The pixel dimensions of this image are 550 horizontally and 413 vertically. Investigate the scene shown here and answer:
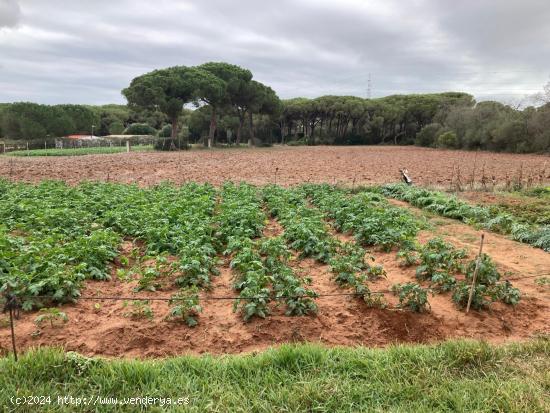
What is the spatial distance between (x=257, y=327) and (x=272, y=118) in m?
54.0

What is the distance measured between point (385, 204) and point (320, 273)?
6334 millimetres

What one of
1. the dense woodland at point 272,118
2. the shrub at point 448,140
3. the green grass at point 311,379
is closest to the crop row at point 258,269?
the green grass at point 311,379

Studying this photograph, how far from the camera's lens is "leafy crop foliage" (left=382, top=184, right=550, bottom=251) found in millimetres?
9328

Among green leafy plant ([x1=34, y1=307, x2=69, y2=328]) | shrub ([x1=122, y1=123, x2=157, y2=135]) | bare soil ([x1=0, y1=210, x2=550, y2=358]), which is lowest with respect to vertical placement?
bare soil ([x1=0, y1=210, x2=550, y2=358])

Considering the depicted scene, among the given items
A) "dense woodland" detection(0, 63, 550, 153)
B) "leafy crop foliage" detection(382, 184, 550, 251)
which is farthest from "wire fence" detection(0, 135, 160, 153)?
"leafy crop foliage" detection(382, 184, 550, 251)

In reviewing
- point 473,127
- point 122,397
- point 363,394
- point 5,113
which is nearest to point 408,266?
point 363,394

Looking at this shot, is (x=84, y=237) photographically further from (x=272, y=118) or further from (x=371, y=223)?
(x=272, y=118)

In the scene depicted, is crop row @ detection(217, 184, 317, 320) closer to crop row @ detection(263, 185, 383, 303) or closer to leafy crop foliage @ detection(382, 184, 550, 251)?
crop row @ detection(263, 185, 383, 303)

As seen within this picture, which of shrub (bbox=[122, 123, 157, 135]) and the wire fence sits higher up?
shrub (bbox=[122, 123, 157, 135])

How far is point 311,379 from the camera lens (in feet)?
12.3

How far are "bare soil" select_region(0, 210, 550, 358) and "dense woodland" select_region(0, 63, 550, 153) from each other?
122ft

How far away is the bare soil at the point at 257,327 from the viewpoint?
4.68 m

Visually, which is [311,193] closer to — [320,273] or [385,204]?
[385,204]

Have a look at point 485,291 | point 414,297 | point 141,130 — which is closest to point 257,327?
point 414,297
